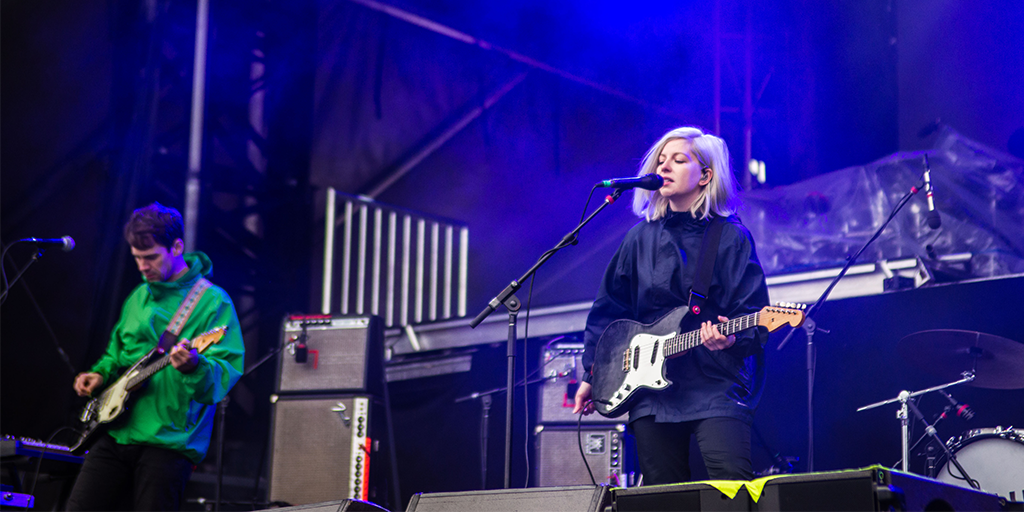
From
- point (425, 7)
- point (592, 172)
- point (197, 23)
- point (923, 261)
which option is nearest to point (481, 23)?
point (425, 7)

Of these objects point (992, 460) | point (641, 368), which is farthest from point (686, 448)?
point (992, 460)

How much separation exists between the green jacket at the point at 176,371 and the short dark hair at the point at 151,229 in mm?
185

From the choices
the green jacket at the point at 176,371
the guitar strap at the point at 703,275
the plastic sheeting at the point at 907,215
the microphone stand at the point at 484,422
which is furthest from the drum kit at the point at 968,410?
the green jacket at the point at 176,371

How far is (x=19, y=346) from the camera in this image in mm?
6059

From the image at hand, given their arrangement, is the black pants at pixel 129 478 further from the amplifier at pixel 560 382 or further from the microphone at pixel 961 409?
the microphone at pixel 961 409

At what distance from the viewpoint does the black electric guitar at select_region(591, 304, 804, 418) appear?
9.09 feet

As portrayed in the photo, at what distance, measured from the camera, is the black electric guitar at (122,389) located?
152 inches

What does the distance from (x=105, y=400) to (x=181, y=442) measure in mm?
523

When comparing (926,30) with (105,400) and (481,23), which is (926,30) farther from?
(105,400)

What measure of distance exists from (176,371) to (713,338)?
2498 mm

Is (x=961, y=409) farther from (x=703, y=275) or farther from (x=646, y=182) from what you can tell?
(x=646, y=182)

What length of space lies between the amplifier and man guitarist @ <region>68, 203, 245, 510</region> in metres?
1.84

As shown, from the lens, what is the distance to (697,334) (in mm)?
2854

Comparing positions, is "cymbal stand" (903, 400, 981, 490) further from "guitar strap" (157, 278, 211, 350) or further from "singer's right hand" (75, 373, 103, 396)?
"singer's right hand" (75, 373, 103, 396)
